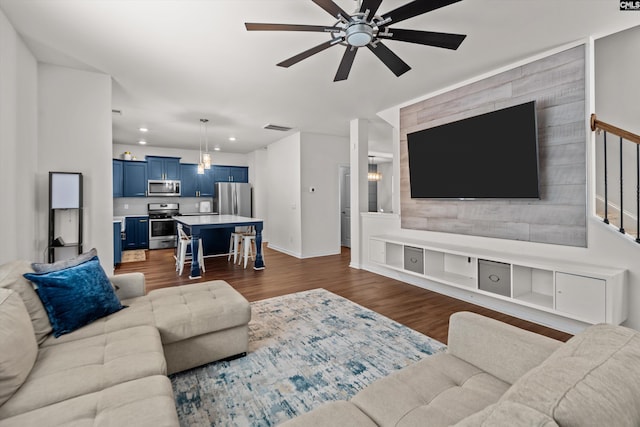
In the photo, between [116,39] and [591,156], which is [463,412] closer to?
[591,156]

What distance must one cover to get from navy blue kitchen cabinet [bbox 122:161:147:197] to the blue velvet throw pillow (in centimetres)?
620

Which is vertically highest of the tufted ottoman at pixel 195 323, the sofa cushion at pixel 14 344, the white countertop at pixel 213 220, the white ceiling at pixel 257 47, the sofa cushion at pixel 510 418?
the white ceiling at pixel 257 47

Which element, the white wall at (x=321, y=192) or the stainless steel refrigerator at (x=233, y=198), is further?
the stainless steel refrigerator at (x=233, y=198)

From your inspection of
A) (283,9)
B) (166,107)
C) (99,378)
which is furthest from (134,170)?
(99,378)

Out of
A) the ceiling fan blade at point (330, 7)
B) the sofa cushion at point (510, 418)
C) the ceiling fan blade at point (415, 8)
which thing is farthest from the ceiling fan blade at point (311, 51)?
the sofa cushion at point (510, 418)

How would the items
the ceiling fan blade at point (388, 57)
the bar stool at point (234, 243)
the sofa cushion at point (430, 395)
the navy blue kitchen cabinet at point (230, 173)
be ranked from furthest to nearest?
the navy blue kitchen cabinet at point (230, 173)
the bar stool at point (234, 243)
the ceiling fan blade at point (388, 57)
the sofa cushion at point (430, 395)

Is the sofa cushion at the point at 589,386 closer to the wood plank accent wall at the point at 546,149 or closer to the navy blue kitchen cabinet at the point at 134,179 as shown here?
the wood plank accent wall at the point at 546,149

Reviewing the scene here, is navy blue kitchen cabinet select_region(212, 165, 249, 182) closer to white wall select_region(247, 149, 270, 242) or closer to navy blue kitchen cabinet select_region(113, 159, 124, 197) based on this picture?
white wall select_region(247, 149, 270, 242)

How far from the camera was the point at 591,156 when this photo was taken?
2.78m

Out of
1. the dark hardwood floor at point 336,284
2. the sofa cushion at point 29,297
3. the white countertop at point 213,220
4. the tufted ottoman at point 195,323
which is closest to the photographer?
the sofa cushion at point 29,297

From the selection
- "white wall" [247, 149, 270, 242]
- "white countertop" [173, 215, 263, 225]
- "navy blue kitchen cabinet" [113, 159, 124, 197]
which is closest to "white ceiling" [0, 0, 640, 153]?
"white countertop" [173, 215, 263, 225]

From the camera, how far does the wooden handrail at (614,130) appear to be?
2.45 metres

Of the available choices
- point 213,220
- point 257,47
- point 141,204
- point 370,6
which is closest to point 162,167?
point 141,204

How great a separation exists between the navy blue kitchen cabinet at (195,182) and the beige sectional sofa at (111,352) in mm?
6173
